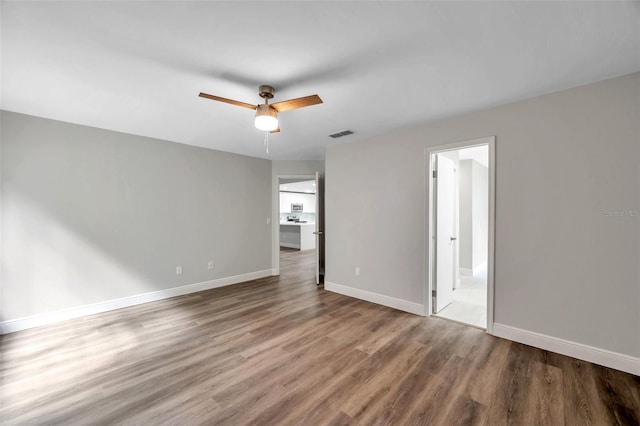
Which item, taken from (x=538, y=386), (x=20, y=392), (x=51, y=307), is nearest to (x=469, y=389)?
(x=538, y=386)

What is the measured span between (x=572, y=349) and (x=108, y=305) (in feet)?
18.0

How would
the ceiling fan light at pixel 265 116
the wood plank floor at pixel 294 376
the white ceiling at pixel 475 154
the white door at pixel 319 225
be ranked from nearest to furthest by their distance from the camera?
the wood plank floor at pixel 294 376 < the ceiling fan light at pixel 265 116 < the white ceiling at pixel 475 154 < the white door at pixel 319 225

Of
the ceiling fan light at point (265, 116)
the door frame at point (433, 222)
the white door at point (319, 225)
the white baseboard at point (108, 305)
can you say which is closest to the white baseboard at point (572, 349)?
the door frame at point (433, 222)

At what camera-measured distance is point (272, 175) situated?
5445 millimetres

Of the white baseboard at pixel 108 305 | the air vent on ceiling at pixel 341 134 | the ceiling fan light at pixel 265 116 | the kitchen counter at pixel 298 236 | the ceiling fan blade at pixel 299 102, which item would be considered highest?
the air vent on ceiling at pixel 341 134

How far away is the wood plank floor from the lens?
5.52 ft

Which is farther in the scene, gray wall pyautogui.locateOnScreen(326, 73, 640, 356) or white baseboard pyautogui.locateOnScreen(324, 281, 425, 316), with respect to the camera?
white baseboard pyautogui.locateOnScreen(324, 281, 425, 316)

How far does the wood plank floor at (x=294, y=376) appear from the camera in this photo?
1683 mm

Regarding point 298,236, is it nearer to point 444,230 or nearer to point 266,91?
point 444,230

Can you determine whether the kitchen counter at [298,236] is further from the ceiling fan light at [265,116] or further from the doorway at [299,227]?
the ceiling fan light at [265,116]

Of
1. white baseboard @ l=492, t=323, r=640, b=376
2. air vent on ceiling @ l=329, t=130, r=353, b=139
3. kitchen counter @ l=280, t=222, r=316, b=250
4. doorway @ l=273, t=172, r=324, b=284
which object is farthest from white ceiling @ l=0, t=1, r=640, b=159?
kitchen counter @ l=280, t=222, r=316, b=250

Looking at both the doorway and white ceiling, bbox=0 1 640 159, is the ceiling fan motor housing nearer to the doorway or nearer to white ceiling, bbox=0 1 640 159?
white ceiling, bbox=0 1 640 159

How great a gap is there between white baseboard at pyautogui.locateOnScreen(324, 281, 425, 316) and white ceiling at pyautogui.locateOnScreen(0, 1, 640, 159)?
2.52 meters

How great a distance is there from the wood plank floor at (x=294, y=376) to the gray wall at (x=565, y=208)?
1.38ft
